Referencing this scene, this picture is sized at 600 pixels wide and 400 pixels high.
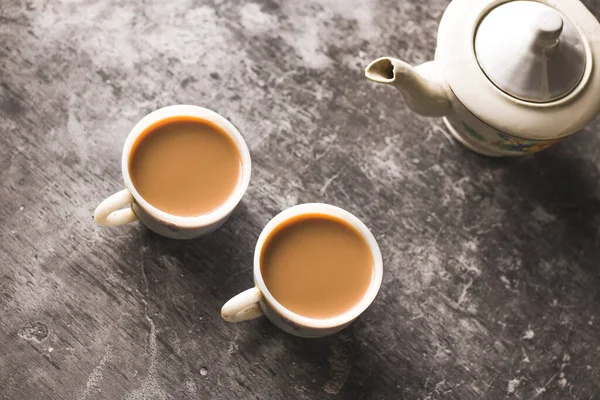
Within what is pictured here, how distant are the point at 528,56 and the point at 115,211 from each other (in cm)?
73

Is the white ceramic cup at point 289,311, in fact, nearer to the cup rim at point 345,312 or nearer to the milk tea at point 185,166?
the cup rim at point 345,312

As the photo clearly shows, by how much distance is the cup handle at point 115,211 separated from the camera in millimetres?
1070

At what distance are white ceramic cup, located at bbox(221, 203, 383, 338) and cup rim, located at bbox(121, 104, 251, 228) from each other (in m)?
0.08

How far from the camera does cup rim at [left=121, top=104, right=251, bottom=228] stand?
3.48 feet

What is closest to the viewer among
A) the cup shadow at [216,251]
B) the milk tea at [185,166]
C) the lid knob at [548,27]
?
the lid knob at [548,27]

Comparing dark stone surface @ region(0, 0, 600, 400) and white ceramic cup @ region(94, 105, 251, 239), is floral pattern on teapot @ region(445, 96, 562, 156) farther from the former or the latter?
white ceramic cup @ region(94, 105, 251, 239)

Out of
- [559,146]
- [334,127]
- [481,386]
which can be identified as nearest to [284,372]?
[481,386]

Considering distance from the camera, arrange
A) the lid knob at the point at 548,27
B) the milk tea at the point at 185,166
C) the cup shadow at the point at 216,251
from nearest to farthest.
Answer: the lid knob at the point at 548,27, the milk tea at the point at 185,166, the cup shadow at the point at 216,251

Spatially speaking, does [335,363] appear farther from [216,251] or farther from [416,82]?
[416,82]

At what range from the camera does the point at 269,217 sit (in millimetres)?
1230

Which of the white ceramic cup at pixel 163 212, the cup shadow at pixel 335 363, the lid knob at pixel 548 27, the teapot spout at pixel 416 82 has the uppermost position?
the lid knob at pixel 548 27

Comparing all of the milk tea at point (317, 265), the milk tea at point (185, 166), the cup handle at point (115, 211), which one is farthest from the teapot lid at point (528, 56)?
the cup handle at point (115, 211)

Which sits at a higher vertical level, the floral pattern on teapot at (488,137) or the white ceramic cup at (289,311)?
the floral pattern on teapot at (488,137)

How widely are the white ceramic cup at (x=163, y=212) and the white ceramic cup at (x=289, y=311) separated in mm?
84
